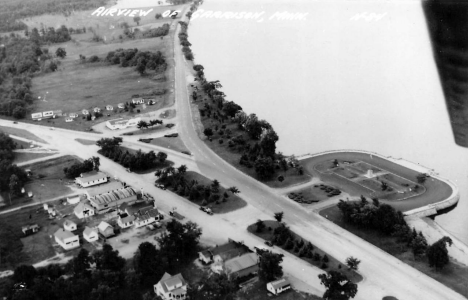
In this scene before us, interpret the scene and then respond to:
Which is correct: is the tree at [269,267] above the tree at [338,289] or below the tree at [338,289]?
above

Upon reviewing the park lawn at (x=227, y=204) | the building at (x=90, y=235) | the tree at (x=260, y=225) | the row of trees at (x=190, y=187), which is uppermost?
the building at (x=90, y=235)

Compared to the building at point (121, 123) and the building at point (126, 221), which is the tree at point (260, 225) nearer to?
the building at point (126, 221)

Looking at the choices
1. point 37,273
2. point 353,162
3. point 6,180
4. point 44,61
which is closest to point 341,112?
point 353,162

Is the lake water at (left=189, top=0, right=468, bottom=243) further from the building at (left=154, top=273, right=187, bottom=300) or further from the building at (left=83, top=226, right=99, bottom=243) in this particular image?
the building at (left=83, top=226, right=99, bottom=243)

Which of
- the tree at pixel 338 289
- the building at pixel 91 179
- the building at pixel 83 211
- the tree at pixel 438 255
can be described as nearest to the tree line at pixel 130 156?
the building at pixel 91 179

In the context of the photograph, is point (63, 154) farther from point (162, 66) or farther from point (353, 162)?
point (162, 66)

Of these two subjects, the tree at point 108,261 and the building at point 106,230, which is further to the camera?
the building at point 106,230
